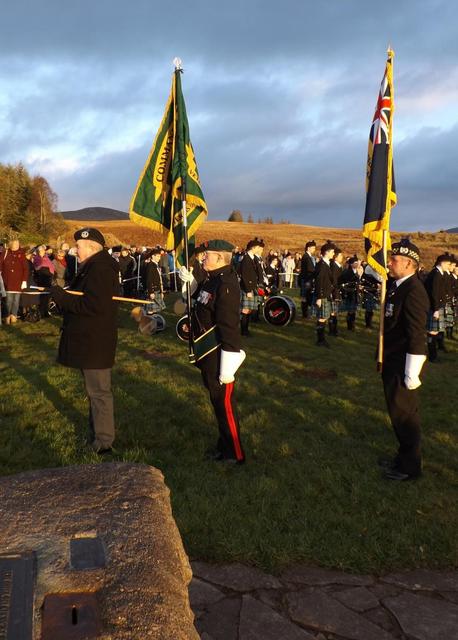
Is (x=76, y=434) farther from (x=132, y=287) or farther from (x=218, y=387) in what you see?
(x=132, y=287)

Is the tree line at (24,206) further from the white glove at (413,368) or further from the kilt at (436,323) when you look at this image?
the white glove at (413,368)

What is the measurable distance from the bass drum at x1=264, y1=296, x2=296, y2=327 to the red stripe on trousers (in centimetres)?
887

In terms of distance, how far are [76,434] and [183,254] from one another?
2418 mm

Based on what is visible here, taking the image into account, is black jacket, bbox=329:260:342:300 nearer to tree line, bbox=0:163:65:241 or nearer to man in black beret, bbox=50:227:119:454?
man in black beret, bbox=50:227:119:454

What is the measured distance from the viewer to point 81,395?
693cm

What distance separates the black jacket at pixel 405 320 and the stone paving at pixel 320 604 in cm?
187

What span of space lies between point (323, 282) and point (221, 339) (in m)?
7.50

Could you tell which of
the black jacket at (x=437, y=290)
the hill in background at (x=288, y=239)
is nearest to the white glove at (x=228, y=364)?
the black jacket at (x=437, y=290)

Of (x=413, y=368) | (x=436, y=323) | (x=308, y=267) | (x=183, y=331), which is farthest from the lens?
(x=308, y=267)

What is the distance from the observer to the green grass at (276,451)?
350cm

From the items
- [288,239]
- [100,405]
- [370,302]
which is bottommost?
[100,405]

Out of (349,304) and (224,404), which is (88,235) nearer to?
(224,404)

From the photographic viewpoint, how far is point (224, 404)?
469 centimetres

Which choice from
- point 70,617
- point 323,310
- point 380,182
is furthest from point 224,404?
point 323,310
